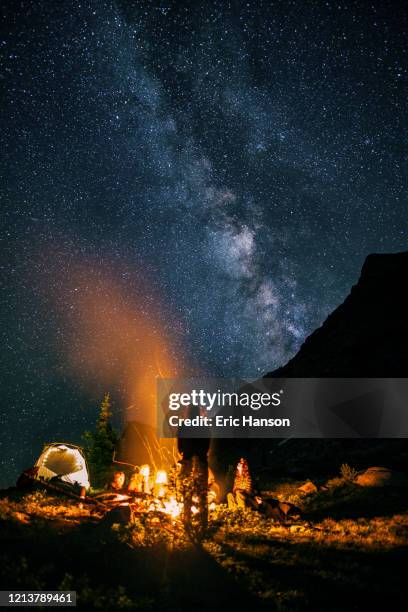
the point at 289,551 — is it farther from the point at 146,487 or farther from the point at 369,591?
the point at 146,487

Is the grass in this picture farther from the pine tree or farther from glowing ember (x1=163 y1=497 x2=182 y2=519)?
the pine tree

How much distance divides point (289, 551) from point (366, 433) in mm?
39701

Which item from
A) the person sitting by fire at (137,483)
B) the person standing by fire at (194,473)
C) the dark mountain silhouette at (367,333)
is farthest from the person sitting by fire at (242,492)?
the dark mountain silhouette at (367,333)

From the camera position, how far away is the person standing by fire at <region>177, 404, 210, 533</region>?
9.91m

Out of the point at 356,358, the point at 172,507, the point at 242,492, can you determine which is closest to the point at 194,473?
the point at 172,507

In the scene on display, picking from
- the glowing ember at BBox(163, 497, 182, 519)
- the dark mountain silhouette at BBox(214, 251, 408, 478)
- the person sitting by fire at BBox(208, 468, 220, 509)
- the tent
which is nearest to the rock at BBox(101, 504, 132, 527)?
the glowing ember at BBox(163, 497, 182, 519)

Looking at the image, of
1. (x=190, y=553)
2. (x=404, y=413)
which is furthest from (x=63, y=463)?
(x=404, y=413)

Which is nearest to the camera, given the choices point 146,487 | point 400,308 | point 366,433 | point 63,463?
point 146,487

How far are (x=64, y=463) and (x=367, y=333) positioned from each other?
51.2 metres

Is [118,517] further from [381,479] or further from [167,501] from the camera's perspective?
[381,479]

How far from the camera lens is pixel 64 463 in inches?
739

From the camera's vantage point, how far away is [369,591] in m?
6.49

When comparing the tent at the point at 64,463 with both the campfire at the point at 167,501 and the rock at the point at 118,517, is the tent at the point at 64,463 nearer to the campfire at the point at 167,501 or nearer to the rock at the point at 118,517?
the campfire at the point at 167,501

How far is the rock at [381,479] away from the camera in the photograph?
17531 mm
